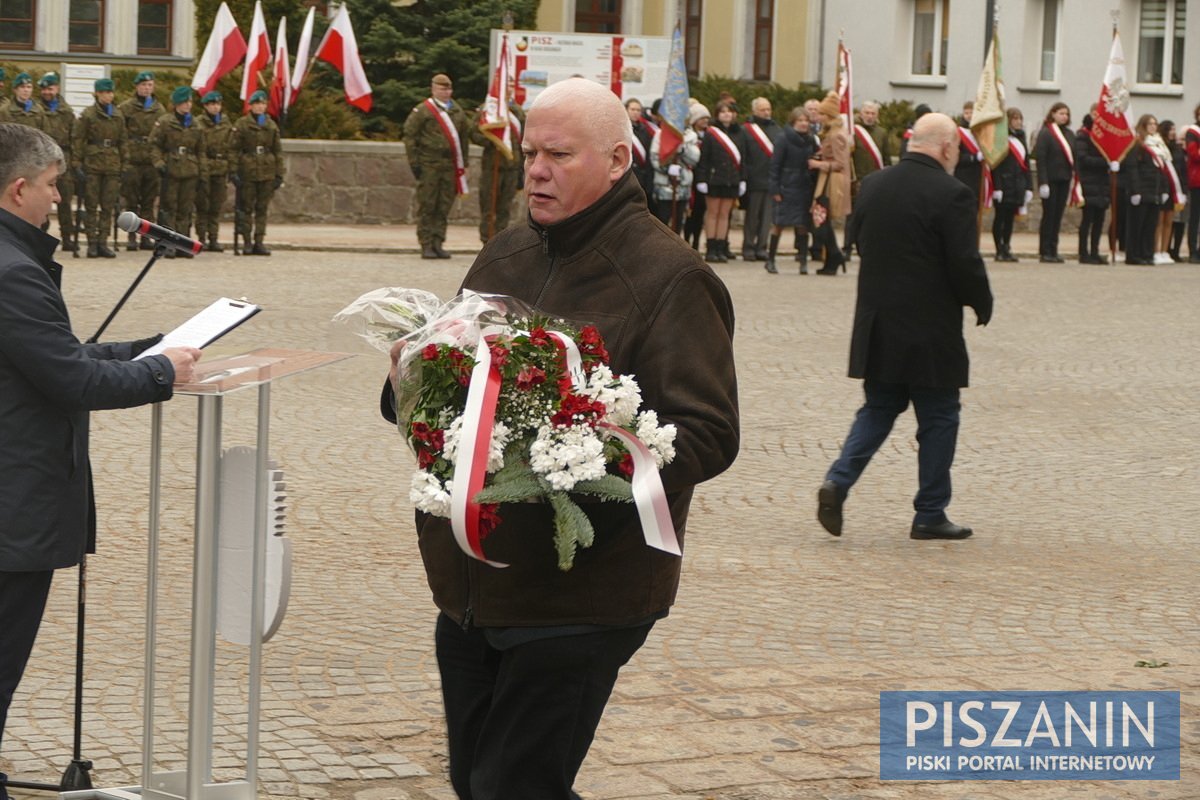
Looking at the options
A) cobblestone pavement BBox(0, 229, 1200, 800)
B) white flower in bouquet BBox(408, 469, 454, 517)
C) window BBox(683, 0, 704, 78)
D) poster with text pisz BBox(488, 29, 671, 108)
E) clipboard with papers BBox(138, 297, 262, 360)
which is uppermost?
window BBox(683, 0, 704, 78)

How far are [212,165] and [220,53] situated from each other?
4.19m

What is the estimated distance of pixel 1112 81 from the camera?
26.0 m

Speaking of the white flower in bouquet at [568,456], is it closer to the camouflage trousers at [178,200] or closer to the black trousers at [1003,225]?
the camouflage trousers at [178,200]

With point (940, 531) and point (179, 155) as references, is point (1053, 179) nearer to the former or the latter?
point (179, 155)

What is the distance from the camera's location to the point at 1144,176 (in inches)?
1006

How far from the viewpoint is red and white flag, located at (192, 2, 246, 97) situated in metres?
25.9

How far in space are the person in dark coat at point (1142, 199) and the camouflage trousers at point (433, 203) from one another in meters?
9.34

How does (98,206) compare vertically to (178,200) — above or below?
below

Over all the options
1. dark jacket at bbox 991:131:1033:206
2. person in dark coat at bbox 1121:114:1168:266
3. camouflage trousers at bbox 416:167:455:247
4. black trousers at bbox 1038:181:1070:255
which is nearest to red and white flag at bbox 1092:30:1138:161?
person in dark coat at bbox 1121:114:1168:266

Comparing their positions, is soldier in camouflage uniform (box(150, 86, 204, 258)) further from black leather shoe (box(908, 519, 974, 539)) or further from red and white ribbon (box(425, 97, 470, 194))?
black leather shoe (box(908, 519, 974, 539))

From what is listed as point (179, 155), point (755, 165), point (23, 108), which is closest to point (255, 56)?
point (179, 155)

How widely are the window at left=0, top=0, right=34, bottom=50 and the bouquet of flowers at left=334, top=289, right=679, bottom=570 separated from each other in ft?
122

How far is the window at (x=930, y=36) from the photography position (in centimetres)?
→ 4078

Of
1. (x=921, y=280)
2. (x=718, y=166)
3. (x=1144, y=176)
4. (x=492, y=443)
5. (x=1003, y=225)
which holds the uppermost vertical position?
(x=1144, y=176)
